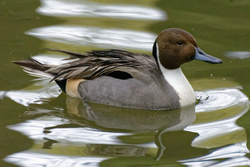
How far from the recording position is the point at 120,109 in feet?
23.6

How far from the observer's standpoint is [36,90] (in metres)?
7.71

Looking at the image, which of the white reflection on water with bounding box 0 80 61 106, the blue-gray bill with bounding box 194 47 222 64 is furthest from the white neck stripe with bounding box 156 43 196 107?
the white reflection on water with bounding box 0 80 61 106

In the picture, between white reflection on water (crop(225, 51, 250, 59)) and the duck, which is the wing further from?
white reflection on water (crop(225, 51, 250, 59))

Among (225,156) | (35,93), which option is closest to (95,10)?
(35,93)

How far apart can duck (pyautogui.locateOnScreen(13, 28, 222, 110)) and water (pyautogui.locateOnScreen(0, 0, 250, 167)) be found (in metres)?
0.16

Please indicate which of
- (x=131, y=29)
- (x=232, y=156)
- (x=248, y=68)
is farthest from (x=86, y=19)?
(x=232, y=156)

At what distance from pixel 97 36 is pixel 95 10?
3.98 ft

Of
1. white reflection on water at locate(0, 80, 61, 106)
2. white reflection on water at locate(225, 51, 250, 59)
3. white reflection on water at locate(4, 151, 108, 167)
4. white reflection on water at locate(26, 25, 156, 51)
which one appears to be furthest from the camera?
white reflection on water at locate(26, 25, 156, 51)

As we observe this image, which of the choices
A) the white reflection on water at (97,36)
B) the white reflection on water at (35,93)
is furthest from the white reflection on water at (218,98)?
the white reflection on water at (35,93)

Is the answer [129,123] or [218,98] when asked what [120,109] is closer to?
[129,123]

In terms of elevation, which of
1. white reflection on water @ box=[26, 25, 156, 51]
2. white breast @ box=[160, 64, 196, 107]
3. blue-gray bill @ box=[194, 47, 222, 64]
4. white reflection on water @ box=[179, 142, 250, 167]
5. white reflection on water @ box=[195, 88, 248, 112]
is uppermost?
blue-gray bill @ box=[194, 47, 222, 64]

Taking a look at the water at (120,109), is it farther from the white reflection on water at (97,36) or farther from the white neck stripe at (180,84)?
the white neck stripe at (180,84)

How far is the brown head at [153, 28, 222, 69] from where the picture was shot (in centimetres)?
704

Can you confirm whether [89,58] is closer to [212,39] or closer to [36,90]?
[36,90]
